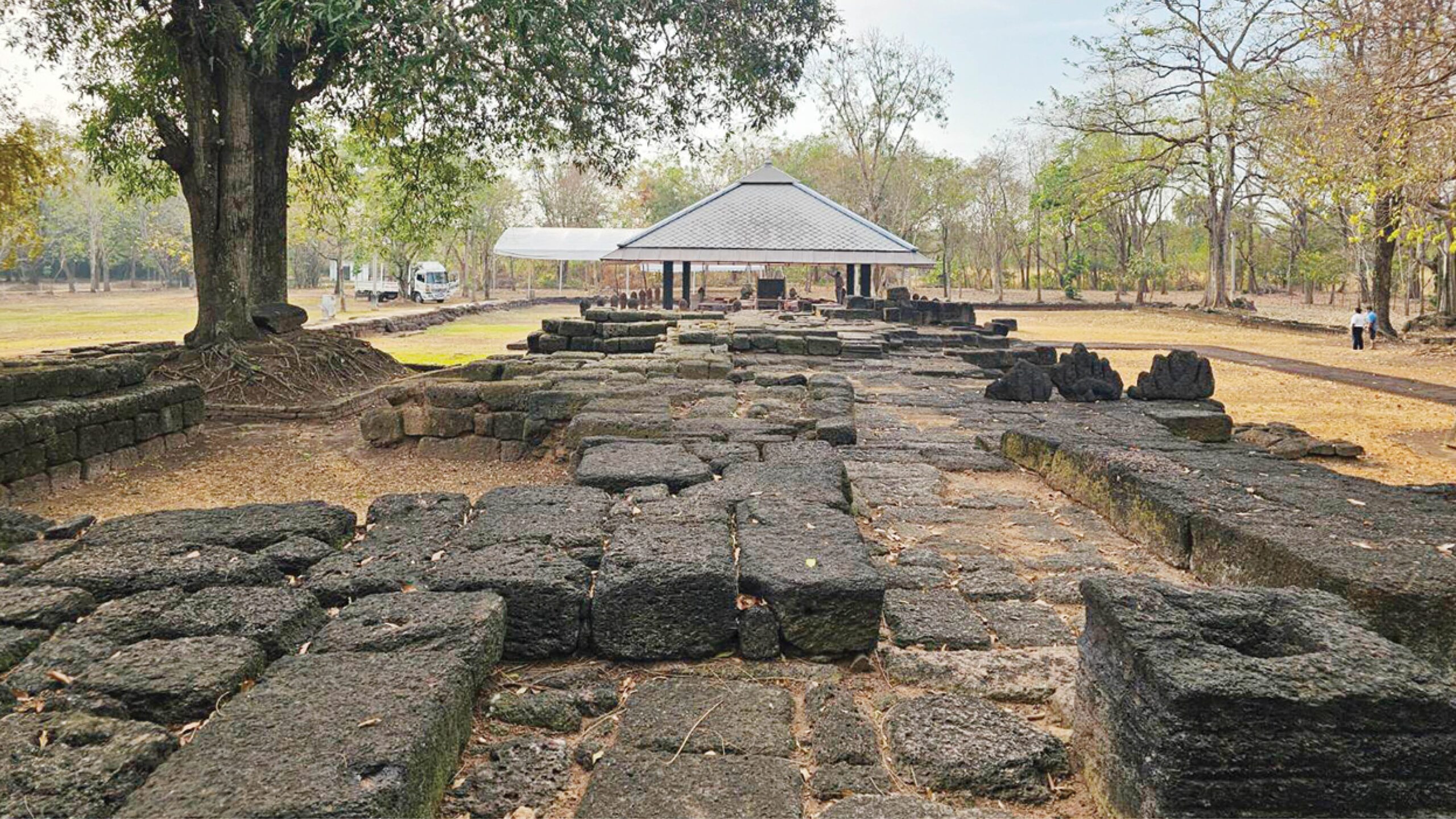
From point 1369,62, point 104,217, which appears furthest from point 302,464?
point 104,217

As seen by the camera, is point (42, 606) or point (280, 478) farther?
point (280, 478)

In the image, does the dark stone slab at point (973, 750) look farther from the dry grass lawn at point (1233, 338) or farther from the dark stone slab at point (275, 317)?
the dry grass lawn at point (1233, 338)

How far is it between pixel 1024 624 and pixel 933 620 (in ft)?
1.04

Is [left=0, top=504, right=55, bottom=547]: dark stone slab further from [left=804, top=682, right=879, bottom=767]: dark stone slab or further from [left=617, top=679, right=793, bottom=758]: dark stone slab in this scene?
[left=804, top=682, right=879, bottom=767]: dark stone slab

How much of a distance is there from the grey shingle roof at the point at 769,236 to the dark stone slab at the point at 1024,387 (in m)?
12.4

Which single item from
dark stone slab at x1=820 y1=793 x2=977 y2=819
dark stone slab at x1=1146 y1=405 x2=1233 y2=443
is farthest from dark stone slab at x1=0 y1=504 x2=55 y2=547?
dark stone slab at x1=1146 y1=405 x2=1233 y2=443

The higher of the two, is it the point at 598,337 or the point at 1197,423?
the point at 598,337

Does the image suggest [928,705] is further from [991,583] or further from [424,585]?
[424,585]

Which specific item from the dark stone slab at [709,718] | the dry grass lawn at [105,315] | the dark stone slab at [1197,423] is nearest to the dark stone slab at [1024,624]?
the dark stone slab at [709,718]

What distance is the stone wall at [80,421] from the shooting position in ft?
22.9

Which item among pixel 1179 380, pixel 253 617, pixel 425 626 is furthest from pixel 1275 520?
pixel 1179 380

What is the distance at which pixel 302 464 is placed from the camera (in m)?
8.93

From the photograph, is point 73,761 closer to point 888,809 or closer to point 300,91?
point 888,809

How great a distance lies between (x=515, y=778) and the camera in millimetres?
2238
